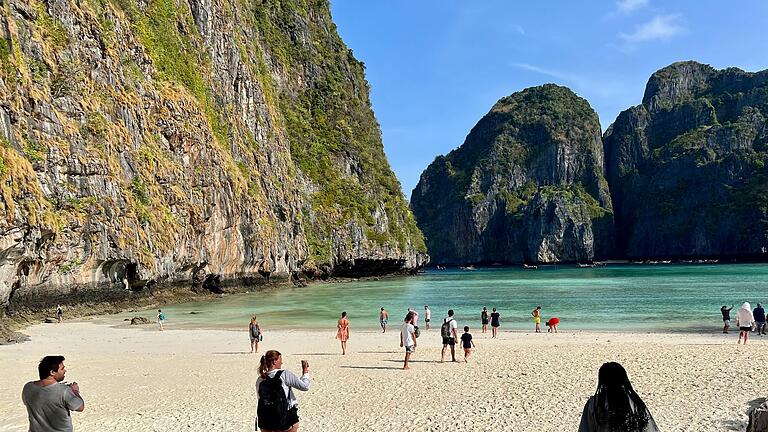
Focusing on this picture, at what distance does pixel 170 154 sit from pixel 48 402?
4604 cm

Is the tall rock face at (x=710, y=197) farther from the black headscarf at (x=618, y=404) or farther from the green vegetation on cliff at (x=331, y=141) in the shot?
the black headscarf at (x=618, y=404)

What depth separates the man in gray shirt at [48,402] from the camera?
5.25 meters

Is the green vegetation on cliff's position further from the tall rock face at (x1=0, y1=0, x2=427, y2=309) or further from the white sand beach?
the white sand beach

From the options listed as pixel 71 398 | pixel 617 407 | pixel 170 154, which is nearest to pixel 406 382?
pixel 71 398

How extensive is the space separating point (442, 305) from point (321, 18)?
275 ft

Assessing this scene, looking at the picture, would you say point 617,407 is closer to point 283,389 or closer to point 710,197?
point 283,389

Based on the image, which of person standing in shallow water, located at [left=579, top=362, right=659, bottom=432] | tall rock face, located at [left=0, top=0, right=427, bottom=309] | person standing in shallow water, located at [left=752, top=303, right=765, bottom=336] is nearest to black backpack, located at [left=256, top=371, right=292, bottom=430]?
person standing in shallow water, located at [left=579, top=362, right=659, bottom=432]

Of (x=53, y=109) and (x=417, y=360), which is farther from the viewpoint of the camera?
(x=53, y=109)

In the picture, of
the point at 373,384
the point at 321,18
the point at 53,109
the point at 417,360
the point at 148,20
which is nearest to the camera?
the point at 373,384

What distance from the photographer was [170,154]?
48188 millimetres

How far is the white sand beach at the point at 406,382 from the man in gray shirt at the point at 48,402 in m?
4.85

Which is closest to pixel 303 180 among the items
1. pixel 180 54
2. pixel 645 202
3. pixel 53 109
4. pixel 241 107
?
pixel 241 107

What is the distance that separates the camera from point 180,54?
55.2 m

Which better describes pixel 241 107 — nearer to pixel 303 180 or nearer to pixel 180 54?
pixel 180 54
